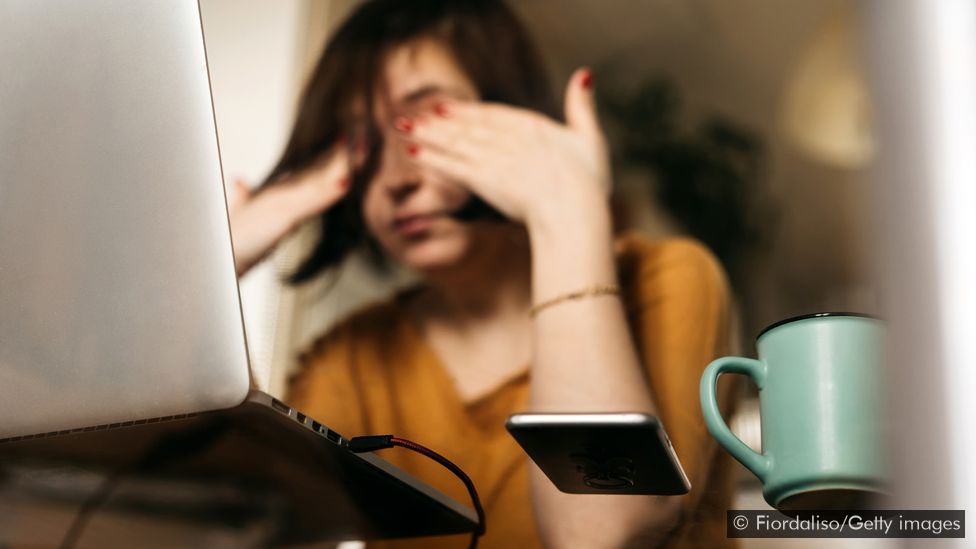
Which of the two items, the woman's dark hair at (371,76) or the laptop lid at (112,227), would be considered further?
the woman's dark hair at (371,76)

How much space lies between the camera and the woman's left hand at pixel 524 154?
0.90m

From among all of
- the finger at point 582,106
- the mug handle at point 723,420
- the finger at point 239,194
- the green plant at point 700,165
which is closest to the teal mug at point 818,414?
the mug handle at point 723,420

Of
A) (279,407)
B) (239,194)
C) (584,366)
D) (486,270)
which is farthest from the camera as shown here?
(239,194)

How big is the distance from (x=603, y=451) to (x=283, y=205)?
2.02ft

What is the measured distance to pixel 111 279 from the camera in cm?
51

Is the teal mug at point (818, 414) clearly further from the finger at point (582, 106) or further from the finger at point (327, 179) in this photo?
the finger at point (327, 179)

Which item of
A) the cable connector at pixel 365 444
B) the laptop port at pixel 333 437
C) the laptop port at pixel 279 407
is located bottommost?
the cable connector at pixel 365 444

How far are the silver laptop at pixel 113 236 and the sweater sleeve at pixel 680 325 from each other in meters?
0.33

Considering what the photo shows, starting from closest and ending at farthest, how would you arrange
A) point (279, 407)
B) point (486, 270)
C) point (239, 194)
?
point (279, 407) → point (486, 270) → point (239, 194)

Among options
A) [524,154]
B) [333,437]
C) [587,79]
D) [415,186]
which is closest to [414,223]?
[415,186]

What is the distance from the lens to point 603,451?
0.53 m

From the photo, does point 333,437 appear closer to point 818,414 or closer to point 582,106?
point 818,414

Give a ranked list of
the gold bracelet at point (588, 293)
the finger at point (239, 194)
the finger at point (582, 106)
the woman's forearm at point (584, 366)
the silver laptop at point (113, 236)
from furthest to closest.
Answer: the finger at point (239, 194), the finger at point (582, 106), the gold bracelet at point (588, 293), the woman's forearm at point (584, 366), the silver laptop at point (113, 236)

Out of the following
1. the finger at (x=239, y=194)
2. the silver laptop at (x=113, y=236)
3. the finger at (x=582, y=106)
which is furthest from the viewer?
the finger at (x=239, y=194)
